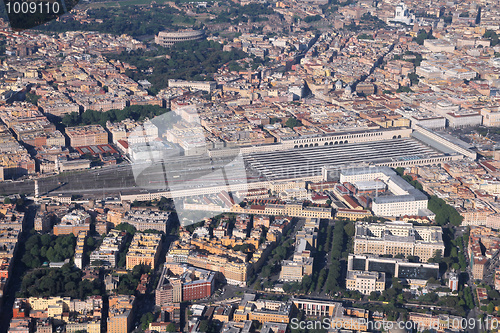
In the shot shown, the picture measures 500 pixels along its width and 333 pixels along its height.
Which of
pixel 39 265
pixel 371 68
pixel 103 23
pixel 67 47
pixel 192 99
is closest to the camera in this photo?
pixel 39 265

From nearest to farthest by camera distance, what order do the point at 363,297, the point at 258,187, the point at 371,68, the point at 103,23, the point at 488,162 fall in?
the point at 363,297 < the point at 258,187 < the point at 488,162 < the point at 371,68 < the point at 103,23

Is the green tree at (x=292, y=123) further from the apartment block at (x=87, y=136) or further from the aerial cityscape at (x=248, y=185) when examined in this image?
the apartment block at (x=87, y=136)

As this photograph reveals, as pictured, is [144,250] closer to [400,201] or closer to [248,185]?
[248,185]

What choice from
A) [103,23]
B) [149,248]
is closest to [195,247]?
[149,248]

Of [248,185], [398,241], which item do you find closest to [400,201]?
[398,241]

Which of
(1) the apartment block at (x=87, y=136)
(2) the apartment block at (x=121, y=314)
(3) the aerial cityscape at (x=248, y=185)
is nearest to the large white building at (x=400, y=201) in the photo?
(3) the aerial cityscape at (x=248, y=185)

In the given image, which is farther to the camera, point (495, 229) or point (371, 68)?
point (371, 68)

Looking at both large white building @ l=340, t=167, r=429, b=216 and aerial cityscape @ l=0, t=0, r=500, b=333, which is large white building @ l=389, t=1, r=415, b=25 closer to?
aerial cityscape @ l=0, t=0, r=500, b=333

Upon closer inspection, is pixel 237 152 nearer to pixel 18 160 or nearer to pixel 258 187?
pixel 258 187
